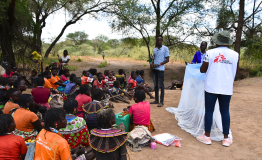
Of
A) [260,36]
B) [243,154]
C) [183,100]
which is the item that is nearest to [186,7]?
[260,36]

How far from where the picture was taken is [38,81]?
4.34 metres

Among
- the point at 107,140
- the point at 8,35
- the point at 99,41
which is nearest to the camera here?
the point at 107,140

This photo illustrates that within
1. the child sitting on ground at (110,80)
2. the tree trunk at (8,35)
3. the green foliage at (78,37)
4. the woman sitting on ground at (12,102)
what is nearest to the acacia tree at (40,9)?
the tree trunk at (8,35)

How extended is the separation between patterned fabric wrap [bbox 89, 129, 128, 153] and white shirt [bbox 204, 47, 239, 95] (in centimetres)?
191

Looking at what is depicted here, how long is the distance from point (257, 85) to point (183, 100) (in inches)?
237

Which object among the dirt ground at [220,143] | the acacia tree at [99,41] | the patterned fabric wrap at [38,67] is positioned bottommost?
the dirt ground at [220,143]

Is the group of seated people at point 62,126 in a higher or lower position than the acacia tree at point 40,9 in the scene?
lower

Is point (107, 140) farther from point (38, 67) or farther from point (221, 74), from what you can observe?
point (38, 67)

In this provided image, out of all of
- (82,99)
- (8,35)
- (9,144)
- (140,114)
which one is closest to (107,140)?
(9,144)

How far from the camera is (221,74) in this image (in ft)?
10.7

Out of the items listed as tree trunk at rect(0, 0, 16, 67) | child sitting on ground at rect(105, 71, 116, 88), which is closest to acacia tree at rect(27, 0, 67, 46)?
tree trunk at rect(0, 0, 16, 67)

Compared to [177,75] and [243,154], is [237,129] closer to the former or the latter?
[243,154]

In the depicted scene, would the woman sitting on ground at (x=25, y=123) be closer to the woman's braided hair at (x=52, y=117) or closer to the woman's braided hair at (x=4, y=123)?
the woman's braided hair at (x=4, y=123)

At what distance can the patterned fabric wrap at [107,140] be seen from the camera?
84.4 inches
